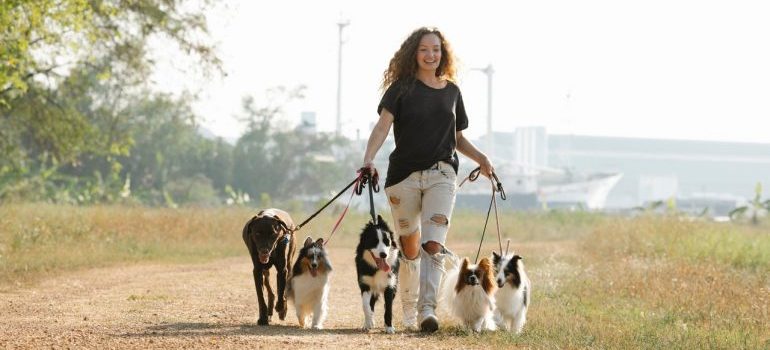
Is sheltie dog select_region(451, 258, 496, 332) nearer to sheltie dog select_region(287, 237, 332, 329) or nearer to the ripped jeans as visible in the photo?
the ripped jeans

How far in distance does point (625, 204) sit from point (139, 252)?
142 meters

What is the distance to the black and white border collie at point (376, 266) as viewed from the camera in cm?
1062

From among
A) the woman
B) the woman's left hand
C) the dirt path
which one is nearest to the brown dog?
the dirt path

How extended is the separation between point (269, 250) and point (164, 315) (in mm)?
1523

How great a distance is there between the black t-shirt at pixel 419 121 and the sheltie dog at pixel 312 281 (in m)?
1.10

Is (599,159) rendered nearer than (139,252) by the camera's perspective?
No

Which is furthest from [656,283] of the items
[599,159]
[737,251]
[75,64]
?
[599,159]

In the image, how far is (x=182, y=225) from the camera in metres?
28.4

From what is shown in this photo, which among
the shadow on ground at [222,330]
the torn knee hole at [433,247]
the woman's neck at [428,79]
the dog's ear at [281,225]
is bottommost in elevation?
the shadow on ground at [222,330]

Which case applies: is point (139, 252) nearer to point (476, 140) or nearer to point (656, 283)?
point (656, 283)

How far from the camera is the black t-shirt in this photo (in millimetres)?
10719

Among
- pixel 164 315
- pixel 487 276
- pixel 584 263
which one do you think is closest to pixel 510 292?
pixel 487 276

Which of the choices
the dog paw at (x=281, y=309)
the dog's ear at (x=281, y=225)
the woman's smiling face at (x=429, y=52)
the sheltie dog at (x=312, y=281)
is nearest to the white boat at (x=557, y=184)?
the dog paw at (x=281, y=309)

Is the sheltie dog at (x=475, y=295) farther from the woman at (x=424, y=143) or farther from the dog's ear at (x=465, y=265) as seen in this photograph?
the woman at (x=424, y=143)
